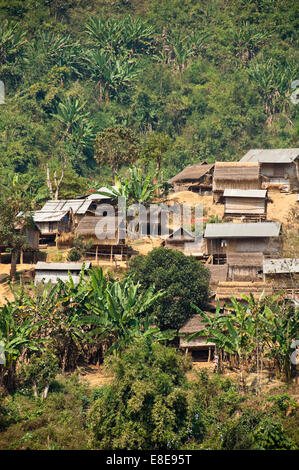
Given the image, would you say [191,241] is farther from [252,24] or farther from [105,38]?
[252,24]

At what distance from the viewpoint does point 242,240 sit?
44562 mm

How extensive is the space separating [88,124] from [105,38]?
20408 mm

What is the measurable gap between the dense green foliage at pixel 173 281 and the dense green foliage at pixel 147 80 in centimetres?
3047

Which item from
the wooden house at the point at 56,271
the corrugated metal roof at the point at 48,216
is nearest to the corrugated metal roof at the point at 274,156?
the corrugated metal roof at the point at 48,216

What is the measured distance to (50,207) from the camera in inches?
1956

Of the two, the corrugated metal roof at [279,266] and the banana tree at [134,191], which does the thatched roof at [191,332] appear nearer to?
the corrugated metal roof at [279,266]

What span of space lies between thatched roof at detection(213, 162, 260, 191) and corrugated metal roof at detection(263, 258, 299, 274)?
1299 centimetres

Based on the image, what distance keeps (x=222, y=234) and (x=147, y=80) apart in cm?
4846

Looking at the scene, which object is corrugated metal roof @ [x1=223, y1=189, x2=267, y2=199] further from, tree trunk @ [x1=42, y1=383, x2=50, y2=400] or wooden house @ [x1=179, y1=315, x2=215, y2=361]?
tree trunk @ [x1=42, y1=383, x2=50, y2=400]

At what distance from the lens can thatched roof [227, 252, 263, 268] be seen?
1647 inches

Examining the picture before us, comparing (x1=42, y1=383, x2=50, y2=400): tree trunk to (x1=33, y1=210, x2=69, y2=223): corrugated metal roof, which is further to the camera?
(x1=33, y1=210, x2=69, y2=223): corrugated metal roof

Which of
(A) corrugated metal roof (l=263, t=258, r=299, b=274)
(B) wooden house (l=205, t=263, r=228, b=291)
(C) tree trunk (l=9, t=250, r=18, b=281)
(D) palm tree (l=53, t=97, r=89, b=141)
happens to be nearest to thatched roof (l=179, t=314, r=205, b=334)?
(B) wooden house (l=205, t=263, r=228, b=291)

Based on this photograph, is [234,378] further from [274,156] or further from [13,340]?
[274,156]
